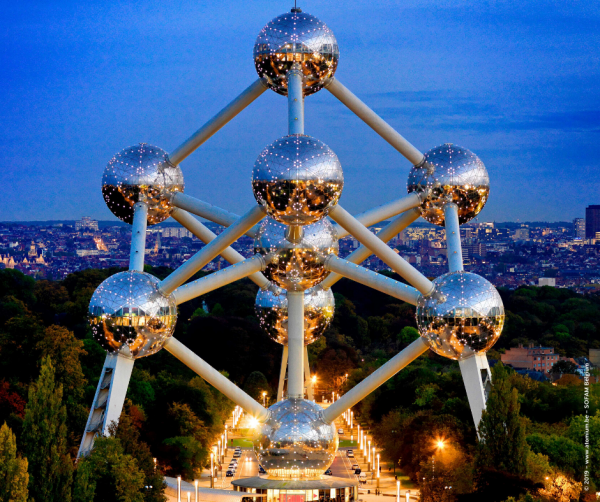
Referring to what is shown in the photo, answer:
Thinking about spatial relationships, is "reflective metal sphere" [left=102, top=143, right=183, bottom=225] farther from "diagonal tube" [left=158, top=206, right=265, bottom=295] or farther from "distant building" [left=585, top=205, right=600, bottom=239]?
"distant building" [left=585, top=205, right=600, bottom=239]

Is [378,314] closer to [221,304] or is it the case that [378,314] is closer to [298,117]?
[221,304]

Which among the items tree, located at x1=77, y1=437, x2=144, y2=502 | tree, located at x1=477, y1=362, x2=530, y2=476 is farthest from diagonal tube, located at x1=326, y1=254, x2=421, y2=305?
tree, located at x1=77, y1=437, x2=144, y2=502

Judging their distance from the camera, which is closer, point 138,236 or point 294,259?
point 294,259

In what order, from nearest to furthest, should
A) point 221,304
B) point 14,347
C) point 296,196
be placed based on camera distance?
point 296,196, point 14,347, point 221,304

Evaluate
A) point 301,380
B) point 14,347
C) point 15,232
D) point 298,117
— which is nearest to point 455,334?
point 301,380

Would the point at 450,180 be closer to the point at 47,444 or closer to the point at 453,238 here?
the point at 453,238

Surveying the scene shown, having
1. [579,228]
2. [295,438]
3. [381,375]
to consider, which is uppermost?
[579,228]

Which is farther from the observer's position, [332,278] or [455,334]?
[332,278]

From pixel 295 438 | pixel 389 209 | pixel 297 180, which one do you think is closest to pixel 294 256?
pixel 389 209
